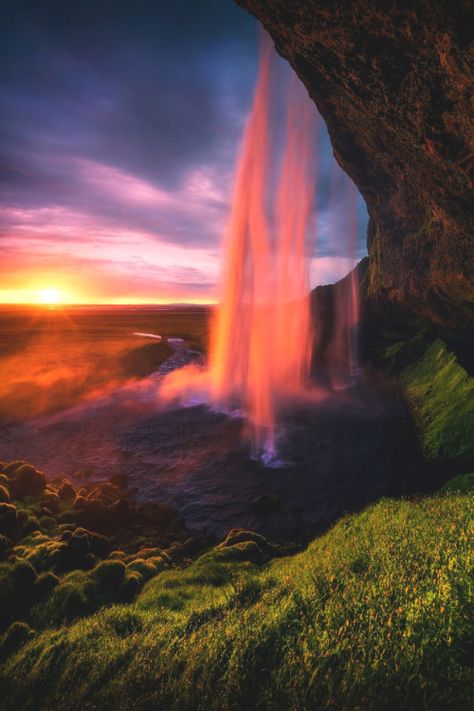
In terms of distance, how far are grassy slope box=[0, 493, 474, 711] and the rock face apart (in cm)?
1191

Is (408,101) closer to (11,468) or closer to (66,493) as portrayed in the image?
(66,493)

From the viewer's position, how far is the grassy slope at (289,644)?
14.0 feet

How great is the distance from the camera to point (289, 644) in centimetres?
500

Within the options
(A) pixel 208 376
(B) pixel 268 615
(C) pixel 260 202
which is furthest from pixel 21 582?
(C) pixel 260 202

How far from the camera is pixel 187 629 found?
5.86m

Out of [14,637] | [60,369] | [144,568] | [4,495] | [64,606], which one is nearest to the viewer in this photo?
[14,637]

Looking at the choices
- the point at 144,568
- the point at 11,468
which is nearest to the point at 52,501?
the point at 11,468

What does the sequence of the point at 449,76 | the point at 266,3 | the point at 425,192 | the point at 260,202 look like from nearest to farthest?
the point at 449,76 → the point at 266,3 → the point at 425,192 → the point at 260,202

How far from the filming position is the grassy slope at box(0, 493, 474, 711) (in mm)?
4258

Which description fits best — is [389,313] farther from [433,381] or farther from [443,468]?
[443,468]

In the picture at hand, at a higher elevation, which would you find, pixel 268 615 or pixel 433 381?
pixel 433 381

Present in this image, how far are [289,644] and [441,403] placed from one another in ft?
58.1

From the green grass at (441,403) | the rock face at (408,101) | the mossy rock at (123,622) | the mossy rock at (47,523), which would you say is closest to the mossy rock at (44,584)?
the mossy rock at (123,622)

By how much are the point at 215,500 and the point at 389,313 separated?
27.9 m
